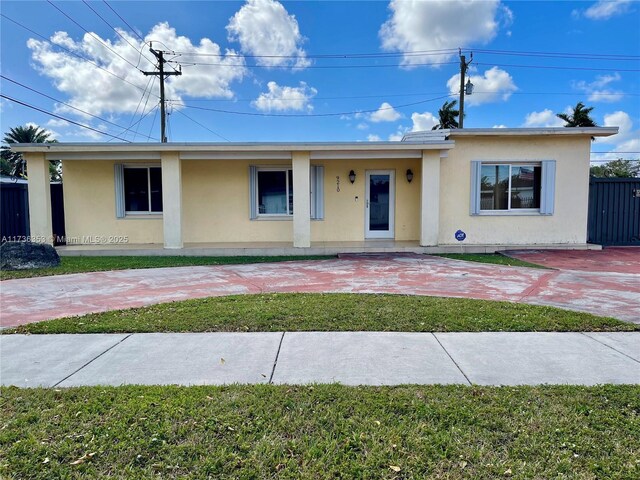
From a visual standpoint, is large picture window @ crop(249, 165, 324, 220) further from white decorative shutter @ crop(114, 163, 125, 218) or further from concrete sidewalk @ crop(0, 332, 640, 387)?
concrete sidewalk @ crop(0, 332, 640, 387)

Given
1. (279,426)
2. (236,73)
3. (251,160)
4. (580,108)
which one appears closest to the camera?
(279,426)

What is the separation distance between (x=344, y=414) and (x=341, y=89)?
2224 centimetres

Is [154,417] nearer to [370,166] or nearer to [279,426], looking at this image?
[279,426]

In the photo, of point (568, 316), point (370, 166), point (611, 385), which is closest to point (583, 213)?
point (370, 166)

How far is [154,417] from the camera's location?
2.68 m

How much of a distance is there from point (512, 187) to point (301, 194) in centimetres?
622

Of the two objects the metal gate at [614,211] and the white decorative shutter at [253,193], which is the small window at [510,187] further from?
the white decorative shutter at [253,193]

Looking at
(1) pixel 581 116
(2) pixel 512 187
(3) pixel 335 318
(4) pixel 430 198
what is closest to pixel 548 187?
(2) pixel 512 187

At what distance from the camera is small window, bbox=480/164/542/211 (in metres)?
11.4

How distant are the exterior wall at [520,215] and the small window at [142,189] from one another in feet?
28.4

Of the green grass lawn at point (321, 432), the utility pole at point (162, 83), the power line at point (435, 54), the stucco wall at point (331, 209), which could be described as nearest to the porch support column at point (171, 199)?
the stucco wall at point (331, 209)

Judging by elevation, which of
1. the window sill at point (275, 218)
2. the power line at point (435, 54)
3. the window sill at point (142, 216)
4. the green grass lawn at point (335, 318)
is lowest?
the green grass lawn at point (335, 318)

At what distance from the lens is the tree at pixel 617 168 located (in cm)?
3638

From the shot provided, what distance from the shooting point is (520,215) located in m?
11.4
